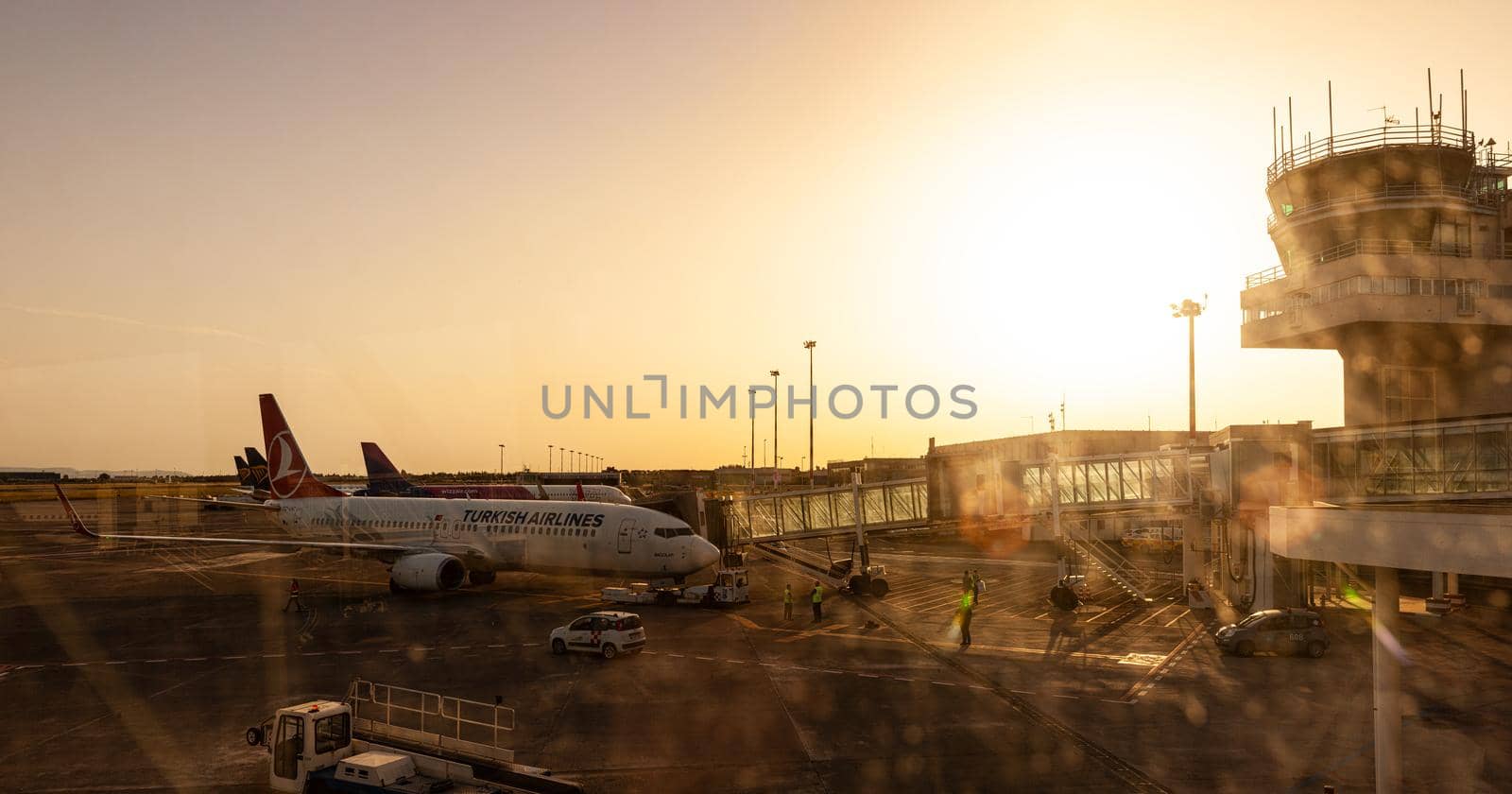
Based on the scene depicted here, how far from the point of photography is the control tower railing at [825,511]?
168ft

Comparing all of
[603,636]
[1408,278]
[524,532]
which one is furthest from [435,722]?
[1408,278]

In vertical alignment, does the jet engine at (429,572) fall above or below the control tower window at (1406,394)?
below

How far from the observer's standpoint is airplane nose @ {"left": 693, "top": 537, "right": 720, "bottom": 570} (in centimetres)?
4544

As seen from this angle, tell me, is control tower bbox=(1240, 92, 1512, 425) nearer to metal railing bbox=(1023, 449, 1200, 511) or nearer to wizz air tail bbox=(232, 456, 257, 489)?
metal railing bbox=(1023, 449, 1200, 511)

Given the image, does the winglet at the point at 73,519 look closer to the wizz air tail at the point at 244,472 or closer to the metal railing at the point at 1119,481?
the metal railing at the point at 1119,481

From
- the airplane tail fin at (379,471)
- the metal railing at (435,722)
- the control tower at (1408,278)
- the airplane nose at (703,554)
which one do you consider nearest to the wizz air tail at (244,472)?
the airplane tail fin at (379,471)

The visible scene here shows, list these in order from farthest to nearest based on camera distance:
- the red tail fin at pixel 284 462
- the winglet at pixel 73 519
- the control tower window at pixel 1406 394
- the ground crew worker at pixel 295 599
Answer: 1. the red tail fin at pixel 284 462
2. the control tower window at pixel 1406 394
3. the ground crew worker at pixel 295 599
4. the winglet at pixel 73 519

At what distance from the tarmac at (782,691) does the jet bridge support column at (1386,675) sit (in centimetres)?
323

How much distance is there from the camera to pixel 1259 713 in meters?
25.5

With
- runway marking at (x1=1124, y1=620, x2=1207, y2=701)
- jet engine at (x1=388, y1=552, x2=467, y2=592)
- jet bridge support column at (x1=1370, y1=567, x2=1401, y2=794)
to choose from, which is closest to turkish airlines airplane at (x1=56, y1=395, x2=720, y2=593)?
jet engine at (x1=388, y1=552, x2=467, y2=592)

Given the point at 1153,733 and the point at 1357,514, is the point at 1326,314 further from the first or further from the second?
the point at 1357,514

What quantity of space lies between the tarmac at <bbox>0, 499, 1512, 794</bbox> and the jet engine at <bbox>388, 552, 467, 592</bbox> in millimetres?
1505

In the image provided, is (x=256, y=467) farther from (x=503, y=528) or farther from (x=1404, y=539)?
(x=1404, y=539)

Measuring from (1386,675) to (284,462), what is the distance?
6181 cm
